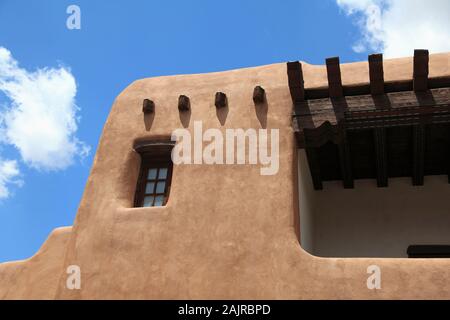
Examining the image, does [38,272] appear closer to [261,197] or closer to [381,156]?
[261,197]

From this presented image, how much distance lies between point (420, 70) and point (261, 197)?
2837 mm

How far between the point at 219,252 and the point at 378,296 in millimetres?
2082

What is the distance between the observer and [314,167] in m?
8.88

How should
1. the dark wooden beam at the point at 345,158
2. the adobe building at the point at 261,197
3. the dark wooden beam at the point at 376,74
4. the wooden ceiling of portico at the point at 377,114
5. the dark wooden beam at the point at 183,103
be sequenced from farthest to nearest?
the dark wooden beam at the point at 183,103
the dark wooden beam at the point at 345,158
the wooden ceiling of portico at the point at 377,114
the dark wooden beam at the point at 376,74
the adobe building at the point at 261,197

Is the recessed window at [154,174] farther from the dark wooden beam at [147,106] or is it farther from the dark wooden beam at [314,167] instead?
the dark wooden beam at [314,167]

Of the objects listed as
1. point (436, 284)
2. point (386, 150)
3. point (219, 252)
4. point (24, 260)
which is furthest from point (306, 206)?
point (24, 260)

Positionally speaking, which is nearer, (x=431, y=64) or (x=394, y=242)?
(x=431, y=64)

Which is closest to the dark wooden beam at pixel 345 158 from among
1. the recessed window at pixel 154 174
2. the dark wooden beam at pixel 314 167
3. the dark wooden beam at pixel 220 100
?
the dark wooden beam at pixel 314 167

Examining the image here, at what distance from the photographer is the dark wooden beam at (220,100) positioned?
7.75 meters

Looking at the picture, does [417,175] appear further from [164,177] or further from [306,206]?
[164,177]

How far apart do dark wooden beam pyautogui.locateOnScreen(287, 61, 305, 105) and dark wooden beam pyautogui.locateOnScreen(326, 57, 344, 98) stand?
0.41m

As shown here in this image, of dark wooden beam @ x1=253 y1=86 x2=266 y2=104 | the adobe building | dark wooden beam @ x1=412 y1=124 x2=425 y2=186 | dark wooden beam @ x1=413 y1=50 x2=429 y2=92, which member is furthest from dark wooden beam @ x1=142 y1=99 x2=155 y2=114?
dark wooden beam @ x1=412 y1=124 x2=425 y2=186

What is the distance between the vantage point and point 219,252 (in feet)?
21.5
